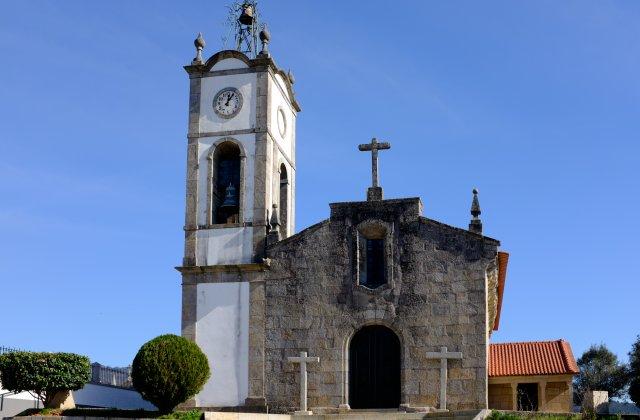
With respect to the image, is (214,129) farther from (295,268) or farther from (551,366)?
(551,366)

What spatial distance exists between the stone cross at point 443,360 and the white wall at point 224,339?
5.13 m

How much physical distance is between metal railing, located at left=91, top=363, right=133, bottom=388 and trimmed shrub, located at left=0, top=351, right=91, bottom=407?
1071 cm

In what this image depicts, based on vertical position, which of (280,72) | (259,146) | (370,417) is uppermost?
(280,72)

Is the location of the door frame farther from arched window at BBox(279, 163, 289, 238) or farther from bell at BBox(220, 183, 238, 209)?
bell at BBox(220, 183, 238, 209)

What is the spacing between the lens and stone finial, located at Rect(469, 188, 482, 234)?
2545cm

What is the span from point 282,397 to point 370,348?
2.71 metres

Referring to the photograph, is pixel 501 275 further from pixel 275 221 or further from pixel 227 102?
pixel 227 102

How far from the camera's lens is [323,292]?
1021 inches

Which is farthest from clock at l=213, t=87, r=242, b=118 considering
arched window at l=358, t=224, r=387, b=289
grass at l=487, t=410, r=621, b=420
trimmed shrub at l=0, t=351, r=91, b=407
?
grass at l=487, t=410, r=621, b=420

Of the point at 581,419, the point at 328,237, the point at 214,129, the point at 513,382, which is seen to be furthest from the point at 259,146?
the point at 581,419

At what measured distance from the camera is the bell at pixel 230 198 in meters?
27.4

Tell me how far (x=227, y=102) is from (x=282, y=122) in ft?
7.07

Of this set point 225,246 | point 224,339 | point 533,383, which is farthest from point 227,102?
point 533,383

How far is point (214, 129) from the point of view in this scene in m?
27.9
